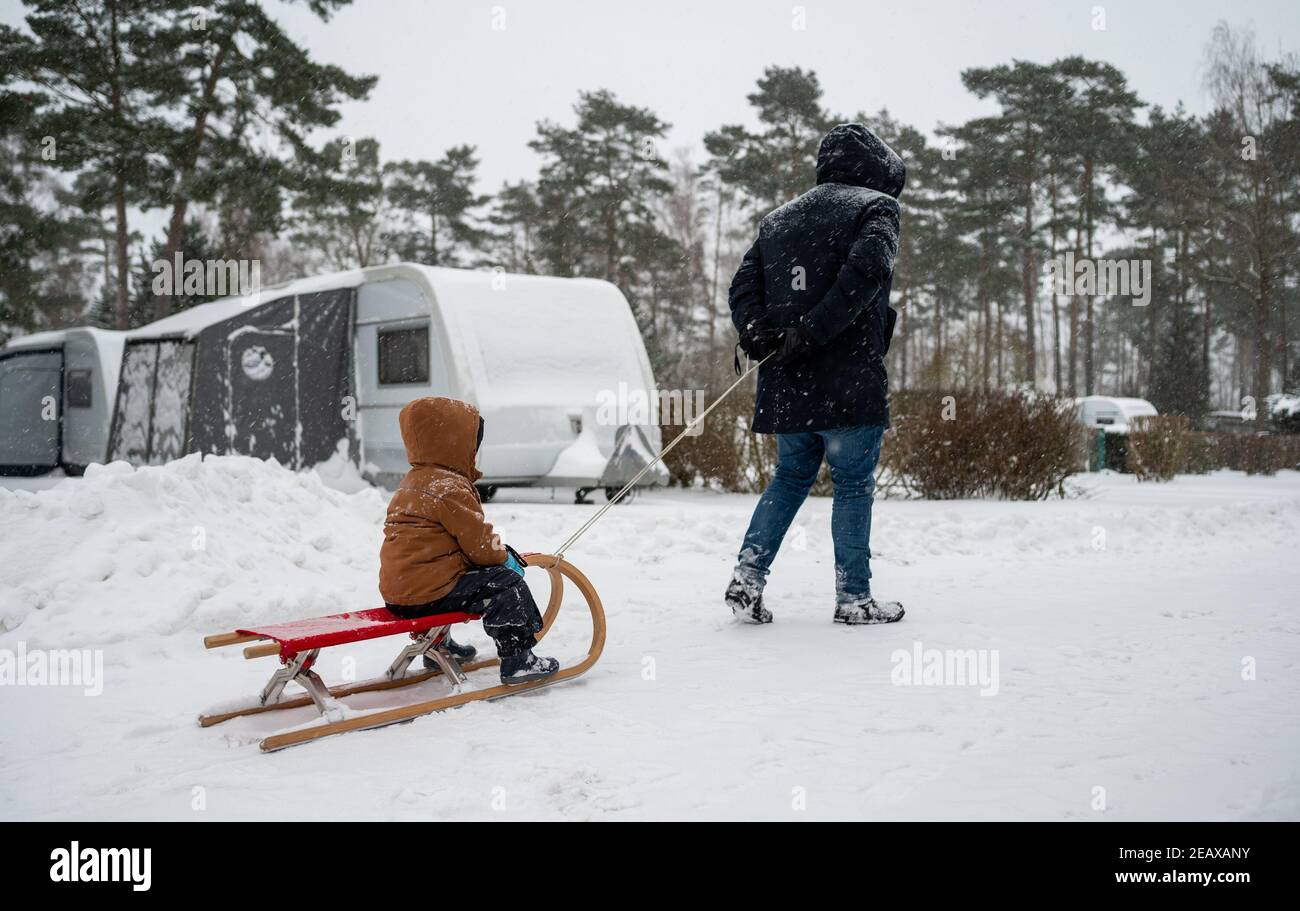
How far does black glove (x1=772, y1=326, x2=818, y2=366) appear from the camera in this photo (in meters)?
4.16

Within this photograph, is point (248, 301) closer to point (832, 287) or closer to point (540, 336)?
point (540, 336)

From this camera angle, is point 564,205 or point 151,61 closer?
point 151,61

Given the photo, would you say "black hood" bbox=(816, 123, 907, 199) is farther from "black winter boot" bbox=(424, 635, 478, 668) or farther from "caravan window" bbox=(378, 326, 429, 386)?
"caravan window" bbox=(378, 326, 429, 386)

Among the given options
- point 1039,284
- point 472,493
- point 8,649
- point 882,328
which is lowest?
point 8,649

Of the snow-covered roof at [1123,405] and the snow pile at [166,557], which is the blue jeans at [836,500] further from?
the snow-covered roof at [1123,405]

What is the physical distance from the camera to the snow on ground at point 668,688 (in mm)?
2443

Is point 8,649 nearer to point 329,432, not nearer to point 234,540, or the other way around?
point 234,540

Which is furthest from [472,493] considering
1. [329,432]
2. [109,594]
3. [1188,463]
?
[1188,463]

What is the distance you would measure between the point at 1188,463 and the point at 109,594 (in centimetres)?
1735

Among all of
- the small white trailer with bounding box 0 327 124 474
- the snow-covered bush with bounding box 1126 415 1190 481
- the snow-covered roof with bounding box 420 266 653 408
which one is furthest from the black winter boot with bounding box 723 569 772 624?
the small white trailer with bounding box 0 327 124 474

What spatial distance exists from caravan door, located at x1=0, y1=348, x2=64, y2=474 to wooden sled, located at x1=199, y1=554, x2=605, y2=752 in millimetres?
14845

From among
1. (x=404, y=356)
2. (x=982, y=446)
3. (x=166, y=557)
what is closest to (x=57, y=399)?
(x=404, y=356)

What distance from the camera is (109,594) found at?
4496 mm

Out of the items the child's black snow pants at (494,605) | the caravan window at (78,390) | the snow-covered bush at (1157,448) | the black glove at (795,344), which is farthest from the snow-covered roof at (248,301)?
the snow-covered bush at (1157,448)
